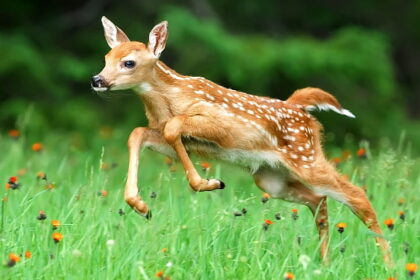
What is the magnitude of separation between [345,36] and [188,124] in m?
7.48

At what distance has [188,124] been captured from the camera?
609 cm

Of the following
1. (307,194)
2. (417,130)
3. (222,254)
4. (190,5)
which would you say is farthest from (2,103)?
(222,254)

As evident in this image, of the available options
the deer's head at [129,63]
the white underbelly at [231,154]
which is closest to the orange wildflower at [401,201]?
the white underbelly at [231,154]

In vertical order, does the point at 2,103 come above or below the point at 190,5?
below

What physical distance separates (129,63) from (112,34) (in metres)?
0.41

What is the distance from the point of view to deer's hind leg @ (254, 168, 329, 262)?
22.2 ft

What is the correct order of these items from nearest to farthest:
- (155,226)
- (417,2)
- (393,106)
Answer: (155,226), (393,106), (417,2)

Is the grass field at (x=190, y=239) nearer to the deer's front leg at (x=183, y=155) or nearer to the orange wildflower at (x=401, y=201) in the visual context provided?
the orange wildflower at (x=401, y=201)

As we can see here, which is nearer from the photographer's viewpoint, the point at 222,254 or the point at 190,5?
the point at 222,254

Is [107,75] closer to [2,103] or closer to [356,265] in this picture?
[356,265]

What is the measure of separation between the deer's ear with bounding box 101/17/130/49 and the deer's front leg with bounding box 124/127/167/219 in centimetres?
63

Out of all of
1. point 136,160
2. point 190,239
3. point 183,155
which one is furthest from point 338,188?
point 136,160

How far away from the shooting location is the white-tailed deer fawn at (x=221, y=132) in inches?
237

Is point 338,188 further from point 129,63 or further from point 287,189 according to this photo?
point 129,63
